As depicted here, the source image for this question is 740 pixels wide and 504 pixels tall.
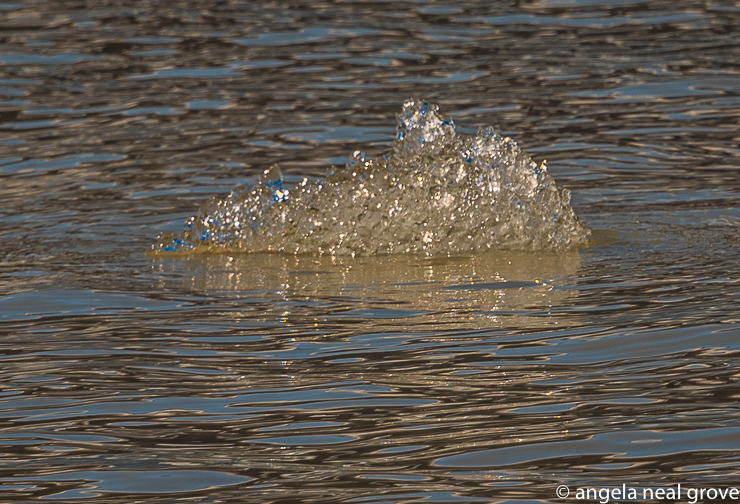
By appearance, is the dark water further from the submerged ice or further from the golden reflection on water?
the submerged ice

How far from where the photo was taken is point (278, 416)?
15.2 ft

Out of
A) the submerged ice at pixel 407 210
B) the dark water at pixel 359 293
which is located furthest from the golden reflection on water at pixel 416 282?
the submerged ice at pixel 407 210

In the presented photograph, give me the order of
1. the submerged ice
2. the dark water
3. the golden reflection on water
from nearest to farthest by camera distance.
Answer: the dark water
the golden reflection on water
the submerged ice

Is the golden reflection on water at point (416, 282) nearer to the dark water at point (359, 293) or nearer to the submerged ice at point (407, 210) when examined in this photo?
the dark water at point (359, 293)

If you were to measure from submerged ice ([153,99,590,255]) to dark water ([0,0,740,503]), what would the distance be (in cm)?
23

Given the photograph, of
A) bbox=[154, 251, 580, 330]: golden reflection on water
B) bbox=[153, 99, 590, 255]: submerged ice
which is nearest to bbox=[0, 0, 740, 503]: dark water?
bbox=[154, 251, 580, 330]: golden reflection on water

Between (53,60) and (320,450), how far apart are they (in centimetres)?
1045

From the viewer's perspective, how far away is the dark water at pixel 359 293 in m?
4.16

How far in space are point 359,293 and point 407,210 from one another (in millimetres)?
1318

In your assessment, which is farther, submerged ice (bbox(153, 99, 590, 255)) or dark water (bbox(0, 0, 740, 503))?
submerged ice (bbox(153, 99, 590, 255))

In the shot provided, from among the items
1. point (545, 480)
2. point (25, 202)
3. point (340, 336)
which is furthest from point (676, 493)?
point (25, 202)

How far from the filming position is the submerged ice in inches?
306

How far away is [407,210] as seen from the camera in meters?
7.86

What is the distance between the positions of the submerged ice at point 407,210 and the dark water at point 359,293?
231 mm
